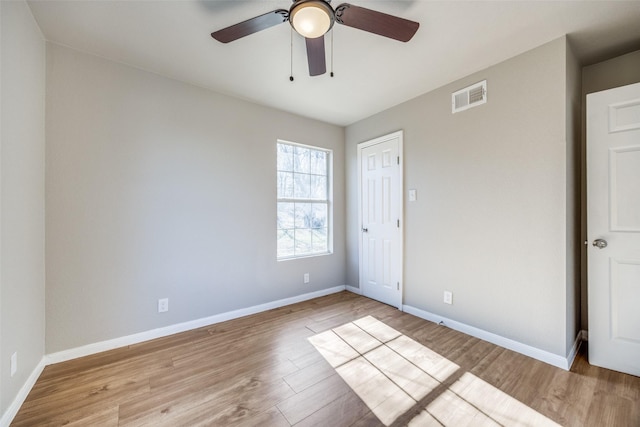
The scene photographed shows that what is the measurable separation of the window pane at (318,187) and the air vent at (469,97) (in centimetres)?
185

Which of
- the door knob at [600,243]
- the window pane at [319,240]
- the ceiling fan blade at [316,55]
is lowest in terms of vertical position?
the window pane at [319,240]

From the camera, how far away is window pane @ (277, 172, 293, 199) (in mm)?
3375

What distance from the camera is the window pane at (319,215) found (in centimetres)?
372

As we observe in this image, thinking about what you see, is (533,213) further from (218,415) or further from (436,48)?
(218,415)

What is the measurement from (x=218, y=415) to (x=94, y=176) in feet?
6.83

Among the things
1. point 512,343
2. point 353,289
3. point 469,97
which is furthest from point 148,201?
point 512,343

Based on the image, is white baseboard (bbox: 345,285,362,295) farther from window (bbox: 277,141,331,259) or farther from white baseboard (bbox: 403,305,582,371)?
white baseboard (bbox: 403,305,582,371)

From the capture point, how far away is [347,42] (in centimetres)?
203

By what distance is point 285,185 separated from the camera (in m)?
3.43

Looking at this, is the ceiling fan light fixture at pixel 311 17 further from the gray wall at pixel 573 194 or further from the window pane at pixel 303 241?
the window pane at pixel 303 241

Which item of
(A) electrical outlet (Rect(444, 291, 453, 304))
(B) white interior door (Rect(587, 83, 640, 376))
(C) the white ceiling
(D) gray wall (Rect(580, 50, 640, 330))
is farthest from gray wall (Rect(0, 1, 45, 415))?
(D) gray wall (Rect(580, 50, 640, 330))

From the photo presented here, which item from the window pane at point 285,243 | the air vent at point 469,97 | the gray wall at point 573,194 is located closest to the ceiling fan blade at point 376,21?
the air vent at point 469,97

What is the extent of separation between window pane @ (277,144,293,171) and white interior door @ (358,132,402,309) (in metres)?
0.97

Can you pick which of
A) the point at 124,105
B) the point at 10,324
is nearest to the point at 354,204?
the point at 124,105
